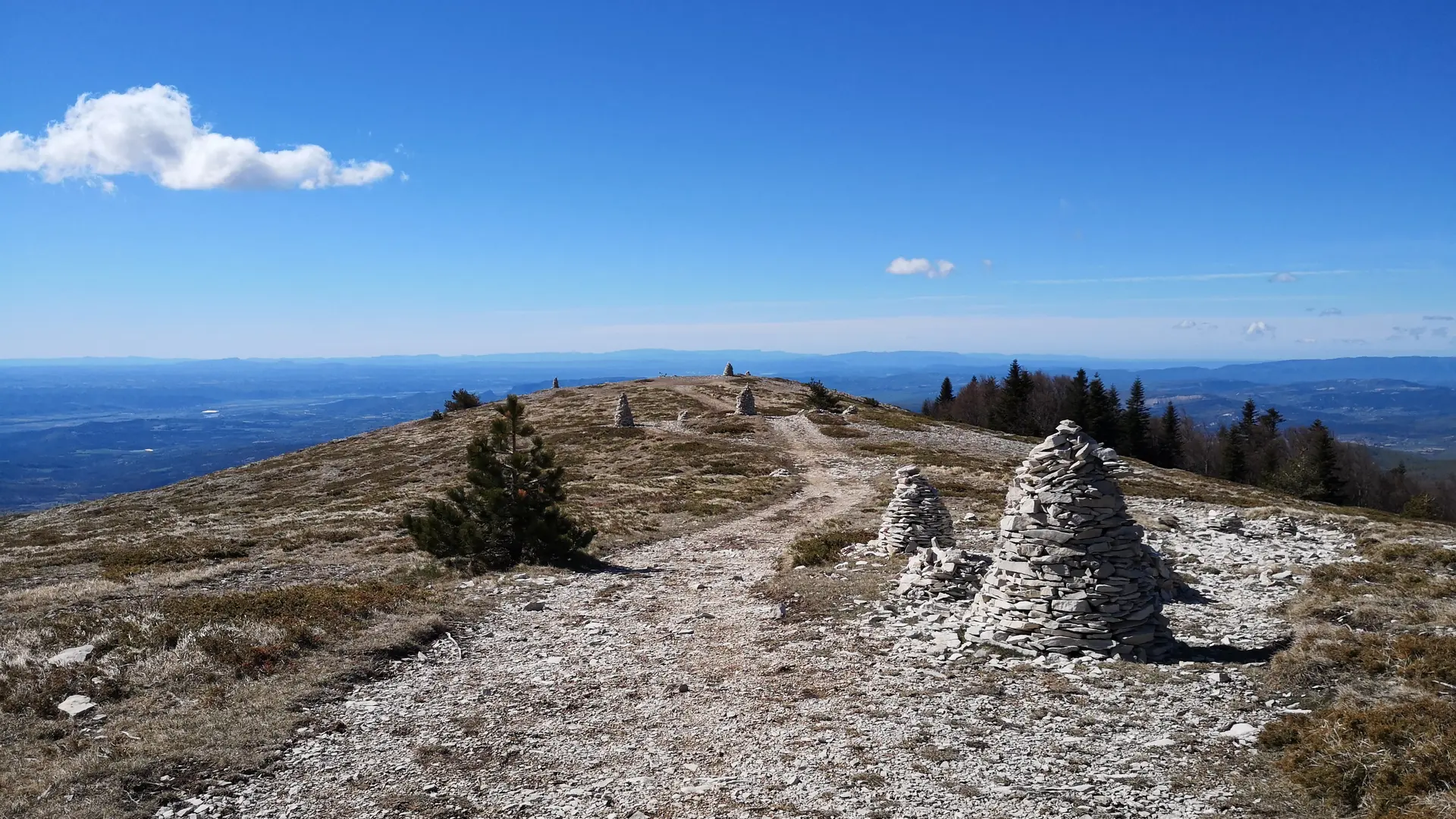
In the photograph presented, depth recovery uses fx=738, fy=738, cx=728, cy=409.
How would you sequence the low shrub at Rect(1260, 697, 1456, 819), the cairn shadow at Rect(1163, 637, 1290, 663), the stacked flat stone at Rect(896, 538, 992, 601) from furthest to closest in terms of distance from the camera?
the stacked flat stone at Rect(896, 538, 992, 601), the cairn shadow at Rect(1163, 637, 1290, 663), the low shrub at Rect(1260, 697, 1456, 819)

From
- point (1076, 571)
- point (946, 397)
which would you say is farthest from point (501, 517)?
point (946, 397)

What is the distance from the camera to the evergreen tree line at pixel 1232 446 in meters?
75.1

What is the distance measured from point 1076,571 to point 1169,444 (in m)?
96.8

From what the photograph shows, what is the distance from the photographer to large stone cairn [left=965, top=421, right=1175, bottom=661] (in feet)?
40.2

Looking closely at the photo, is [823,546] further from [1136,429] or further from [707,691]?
[1136,429]

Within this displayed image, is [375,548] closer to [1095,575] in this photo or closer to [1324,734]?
[1095,575]

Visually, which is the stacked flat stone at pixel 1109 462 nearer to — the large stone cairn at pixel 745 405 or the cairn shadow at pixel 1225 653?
the cairn shadow at pixel 1225 653

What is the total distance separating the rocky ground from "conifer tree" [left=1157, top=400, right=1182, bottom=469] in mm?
87397

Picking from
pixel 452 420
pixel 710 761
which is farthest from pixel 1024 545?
pixel 452 420

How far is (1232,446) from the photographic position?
8731cm

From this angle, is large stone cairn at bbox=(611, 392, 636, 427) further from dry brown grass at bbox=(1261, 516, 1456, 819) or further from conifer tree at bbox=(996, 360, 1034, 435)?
conifer tree at bbox=(996, 360, 1034, 435)

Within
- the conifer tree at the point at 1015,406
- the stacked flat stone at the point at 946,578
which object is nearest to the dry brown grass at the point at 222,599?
the stacked flat stone at the point at 946,578

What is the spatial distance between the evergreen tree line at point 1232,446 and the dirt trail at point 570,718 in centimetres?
7747

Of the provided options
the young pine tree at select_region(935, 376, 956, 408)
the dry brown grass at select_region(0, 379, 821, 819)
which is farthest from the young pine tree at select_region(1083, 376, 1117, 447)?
the dry brown grass at select_region(0, 379, 821, 819)
